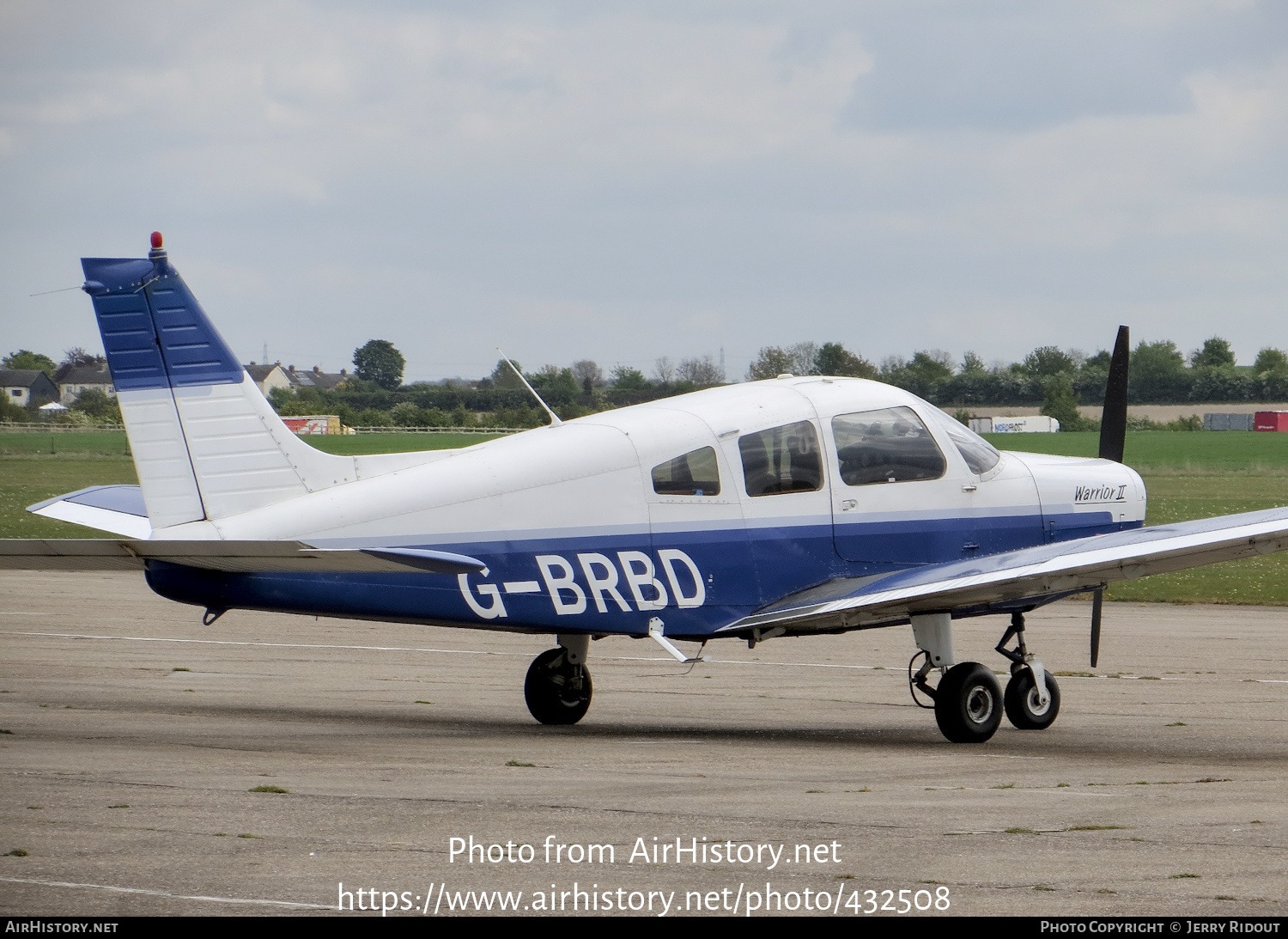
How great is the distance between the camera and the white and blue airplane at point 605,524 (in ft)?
37.9

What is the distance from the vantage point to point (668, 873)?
7.53 m

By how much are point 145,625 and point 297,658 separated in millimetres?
4688

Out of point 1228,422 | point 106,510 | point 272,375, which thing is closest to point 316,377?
point 272,375

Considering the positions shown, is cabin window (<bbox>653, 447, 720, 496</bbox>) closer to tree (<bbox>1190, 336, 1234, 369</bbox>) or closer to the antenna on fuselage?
the antenna on fuselage

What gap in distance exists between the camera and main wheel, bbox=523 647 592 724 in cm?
1345

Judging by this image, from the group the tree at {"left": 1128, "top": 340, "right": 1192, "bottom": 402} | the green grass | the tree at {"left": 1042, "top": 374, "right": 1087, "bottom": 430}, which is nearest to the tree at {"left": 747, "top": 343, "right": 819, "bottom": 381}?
the tree at {"left": 1042, "top": 374, "right": 1087, "bottom": 430}

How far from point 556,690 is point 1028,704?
4070mm

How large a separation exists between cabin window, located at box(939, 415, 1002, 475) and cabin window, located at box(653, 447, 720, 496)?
234 cm

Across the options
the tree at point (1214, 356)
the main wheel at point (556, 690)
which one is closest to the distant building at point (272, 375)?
the tree at point (1214, 356)

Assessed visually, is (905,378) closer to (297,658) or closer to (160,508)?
(297,658)

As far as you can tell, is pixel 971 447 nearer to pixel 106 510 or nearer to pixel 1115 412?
pixel 1115 412

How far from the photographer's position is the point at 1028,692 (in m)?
13.5
